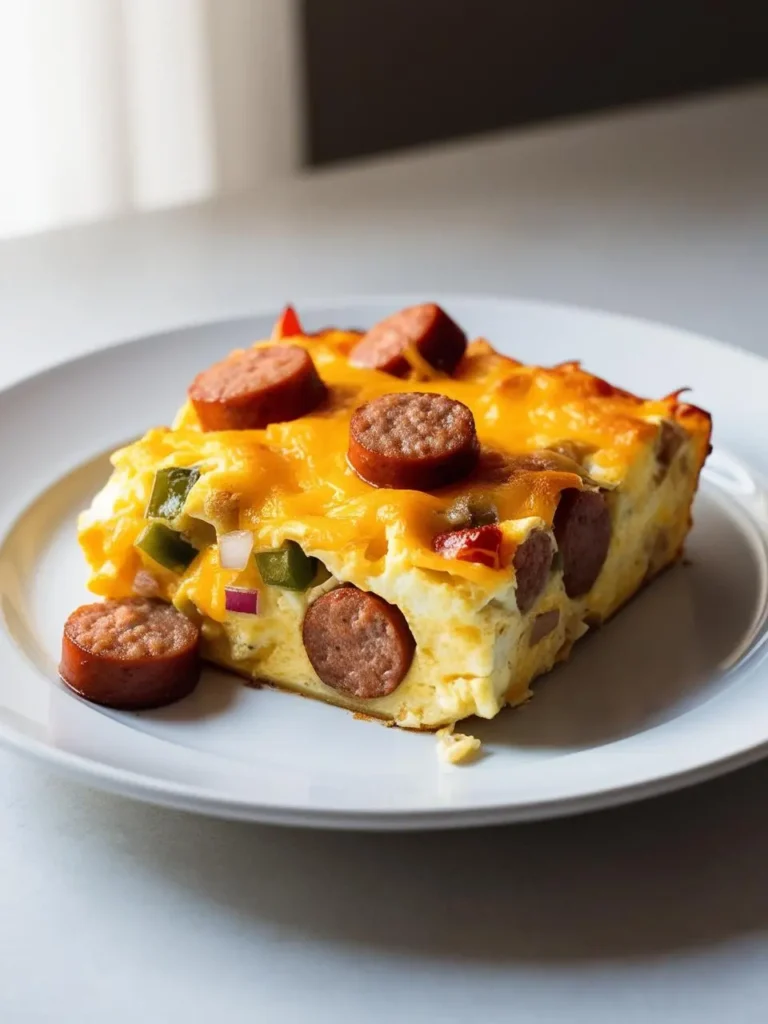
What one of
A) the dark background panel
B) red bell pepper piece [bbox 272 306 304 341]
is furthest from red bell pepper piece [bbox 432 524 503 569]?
the dark background panel

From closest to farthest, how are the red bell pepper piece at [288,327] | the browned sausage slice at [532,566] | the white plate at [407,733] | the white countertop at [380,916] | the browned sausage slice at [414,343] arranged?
the white countertop at [380,916], the white plate at [407,733], the browned sausage slice at [532,566], the browned sausage slice at [414,343], the red bell pepper piece at [288,327]

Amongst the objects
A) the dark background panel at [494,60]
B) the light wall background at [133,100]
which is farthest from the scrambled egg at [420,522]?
the dark background panel at [494,60]

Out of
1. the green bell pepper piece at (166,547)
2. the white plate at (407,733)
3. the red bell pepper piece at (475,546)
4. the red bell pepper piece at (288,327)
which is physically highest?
the red bell pepper piece at (288,327)

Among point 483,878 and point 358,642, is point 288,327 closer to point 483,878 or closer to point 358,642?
point 358,642

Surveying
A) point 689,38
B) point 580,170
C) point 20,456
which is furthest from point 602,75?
point 20,456

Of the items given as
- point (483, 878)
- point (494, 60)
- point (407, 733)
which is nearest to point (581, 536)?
point (407, 733)

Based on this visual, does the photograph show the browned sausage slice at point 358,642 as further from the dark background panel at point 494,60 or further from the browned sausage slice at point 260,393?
the dark background panel at point 494,60

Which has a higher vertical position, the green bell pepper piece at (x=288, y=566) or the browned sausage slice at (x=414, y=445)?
the browned sausage slice at (x=414, y=445)
